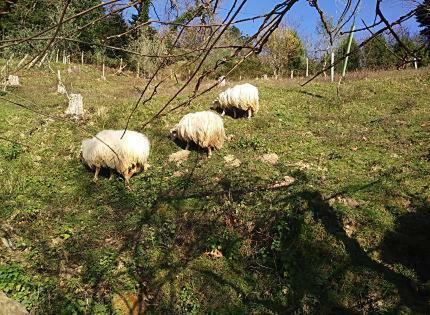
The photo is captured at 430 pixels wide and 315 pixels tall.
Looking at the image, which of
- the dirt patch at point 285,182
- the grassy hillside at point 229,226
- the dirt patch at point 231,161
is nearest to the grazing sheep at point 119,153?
the grassy hillside at point 229,226

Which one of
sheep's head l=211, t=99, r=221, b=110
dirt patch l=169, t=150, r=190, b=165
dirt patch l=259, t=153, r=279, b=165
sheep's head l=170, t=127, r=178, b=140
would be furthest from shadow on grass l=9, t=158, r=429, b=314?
sheep's head l=211, t=99, r=221, b=110

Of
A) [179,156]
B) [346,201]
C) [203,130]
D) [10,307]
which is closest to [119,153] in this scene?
[179,156]

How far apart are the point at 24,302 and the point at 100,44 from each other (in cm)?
618

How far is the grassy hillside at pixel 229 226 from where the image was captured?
677cm

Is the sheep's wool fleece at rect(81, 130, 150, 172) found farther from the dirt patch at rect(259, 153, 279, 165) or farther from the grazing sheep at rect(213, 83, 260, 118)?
the grazing sheep at rect(213, 83, 260, 118)

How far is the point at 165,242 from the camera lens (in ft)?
26.2

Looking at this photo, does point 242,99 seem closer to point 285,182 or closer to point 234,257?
point 285,182

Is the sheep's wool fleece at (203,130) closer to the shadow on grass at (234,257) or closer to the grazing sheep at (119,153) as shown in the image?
the grazing sheep at (119,153)

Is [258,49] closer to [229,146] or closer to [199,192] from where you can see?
[199,192]

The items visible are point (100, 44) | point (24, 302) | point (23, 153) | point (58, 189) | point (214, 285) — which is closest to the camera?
point (100, 44)

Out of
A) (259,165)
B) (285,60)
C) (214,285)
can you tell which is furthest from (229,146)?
(285,60)

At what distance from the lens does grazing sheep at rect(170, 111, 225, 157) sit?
36.1ft

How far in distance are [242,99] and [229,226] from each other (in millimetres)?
6220

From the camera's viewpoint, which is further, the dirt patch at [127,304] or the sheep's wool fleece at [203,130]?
the sheep's wool fleece at [203,130]
